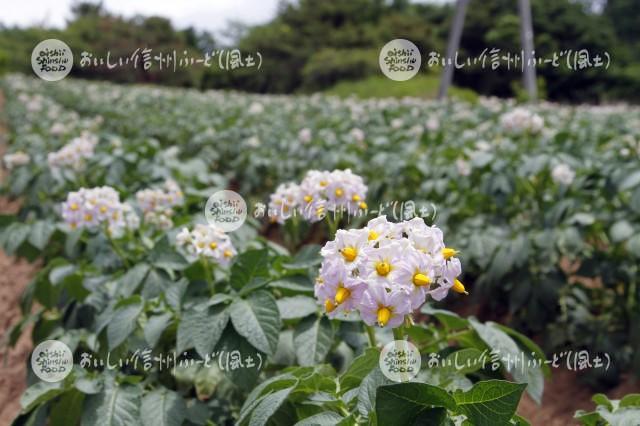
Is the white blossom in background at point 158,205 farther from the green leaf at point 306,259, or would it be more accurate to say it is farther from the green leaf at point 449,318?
the green leaf at point 449,318

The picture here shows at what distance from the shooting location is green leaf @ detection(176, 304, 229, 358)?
153 cm

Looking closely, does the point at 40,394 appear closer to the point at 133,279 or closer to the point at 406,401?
the point at 133,279

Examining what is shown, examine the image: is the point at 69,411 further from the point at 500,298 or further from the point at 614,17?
the point at 614,17

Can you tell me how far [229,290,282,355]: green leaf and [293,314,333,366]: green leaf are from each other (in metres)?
0.08

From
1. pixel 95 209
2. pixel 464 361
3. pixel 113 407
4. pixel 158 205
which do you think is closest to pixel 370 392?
pixel 464 361

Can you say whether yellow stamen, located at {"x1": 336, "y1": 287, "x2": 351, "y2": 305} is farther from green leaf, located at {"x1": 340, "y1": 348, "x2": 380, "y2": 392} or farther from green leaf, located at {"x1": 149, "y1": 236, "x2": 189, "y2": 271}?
green leaf, located at {"x1": 149, "y1": 236, "x2": 189, "y2": 271}

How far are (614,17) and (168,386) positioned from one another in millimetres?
34683

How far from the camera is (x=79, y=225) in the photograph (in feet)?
7.13

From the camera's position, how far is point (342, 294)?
1049 mm

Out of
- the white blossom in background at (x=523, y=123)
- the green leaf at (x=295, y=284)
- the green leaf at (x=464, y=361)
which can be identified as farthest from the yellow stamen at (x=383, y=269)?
the white blossom in background at (x=523, y=123)

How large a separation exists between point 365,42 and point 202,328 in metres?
26.3

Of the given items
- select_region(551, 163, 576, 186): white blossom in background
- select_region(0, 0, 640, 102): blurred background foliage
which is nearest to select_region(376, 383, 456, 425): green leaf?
select_region(551, 163, 576, 186): white blossom in background

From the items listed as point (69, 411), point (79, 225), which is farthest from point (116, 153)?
point (69, 411)

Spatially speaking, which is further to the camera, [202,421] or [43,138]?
[43,138]
